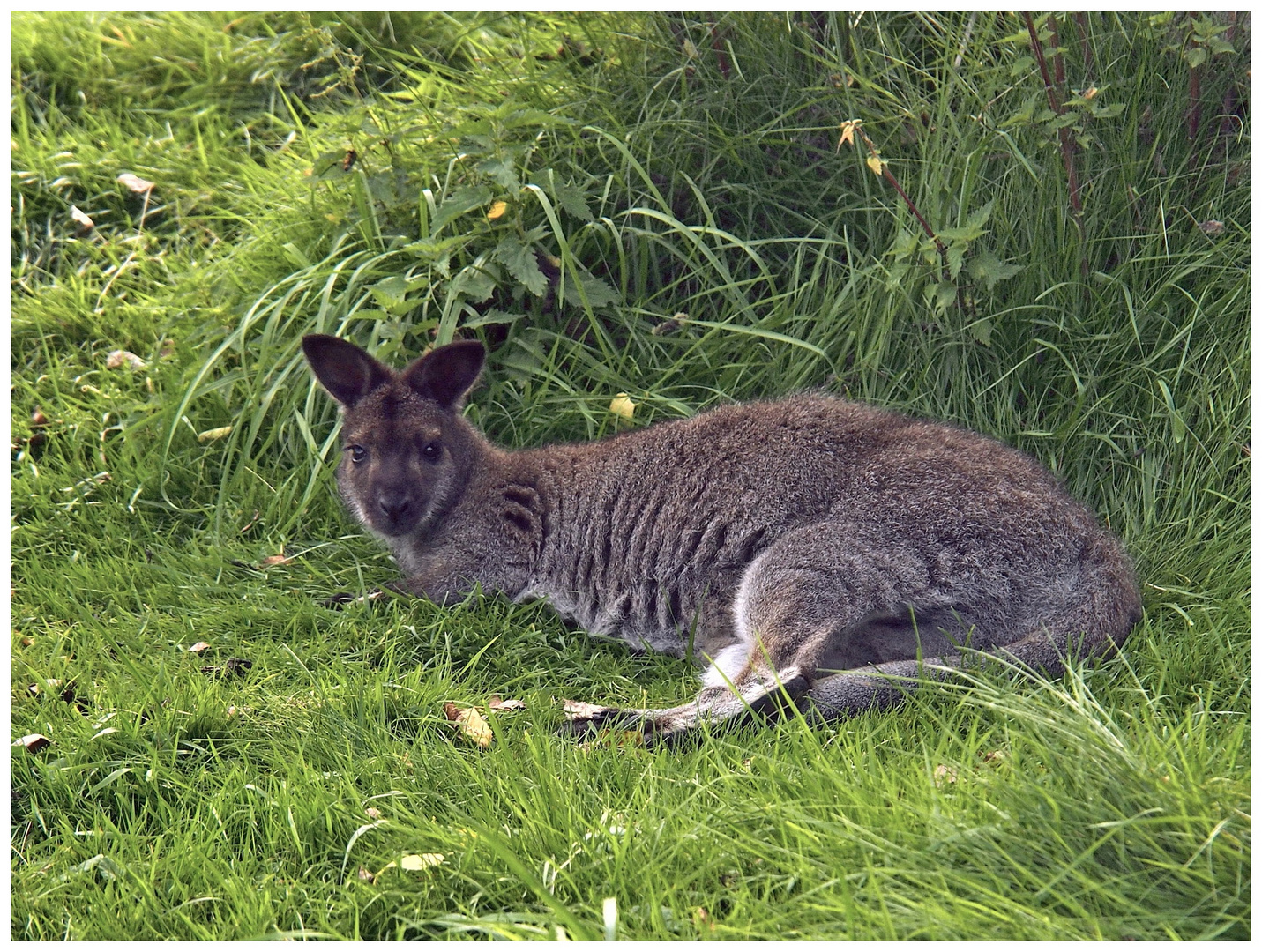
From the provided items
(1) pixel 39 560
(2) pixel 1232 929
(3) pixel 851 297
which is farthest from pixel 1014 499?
(1) pixel 39 560

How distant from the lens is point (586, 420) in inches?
223

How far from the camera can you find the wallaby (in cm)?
414

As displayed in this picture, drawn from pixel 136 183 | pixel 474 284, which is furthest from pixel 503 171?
pixel 136 183

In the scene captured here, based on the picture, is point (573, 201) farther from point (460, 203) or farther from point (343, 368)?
point (343, 368)

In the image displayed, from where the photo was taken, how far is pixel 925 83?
592 centimetres

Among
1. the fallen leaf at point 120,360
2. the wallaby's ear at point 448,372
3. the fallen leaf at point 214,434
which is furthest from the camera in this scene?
the fallen leaf at point 120,360

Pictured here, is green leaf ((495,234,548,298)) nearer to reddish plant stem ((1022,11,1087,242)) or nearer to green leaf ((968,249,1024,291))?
green leaf ((968,249,1024,291))

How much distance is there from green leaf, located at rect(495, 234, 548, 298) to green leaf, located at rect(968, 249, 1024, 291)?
1.86 meters

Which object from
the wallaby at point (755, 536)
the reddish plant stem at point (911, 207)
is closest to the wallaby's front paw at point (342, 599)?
the wallaby at point (755, 536)

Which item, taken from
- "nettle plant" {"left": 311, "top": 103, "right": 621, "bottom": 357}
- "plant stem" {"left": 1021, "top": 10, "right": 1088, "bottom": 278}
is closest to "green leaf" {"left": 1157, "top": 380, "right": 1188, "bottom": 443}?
"plant stem" {"left": 1021, "top": 10, "right": 1088, "bottom": 278}

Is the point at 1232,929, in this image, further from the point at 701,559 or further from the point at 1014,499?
the point at 701,559

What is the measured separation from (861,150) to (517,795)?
3.58m

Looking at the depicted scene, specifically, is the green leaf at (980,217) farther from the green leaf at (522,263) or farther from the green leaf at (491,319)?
the green leaf at (491,319)

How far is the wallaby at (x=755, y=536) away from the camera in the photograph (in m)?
4.14
